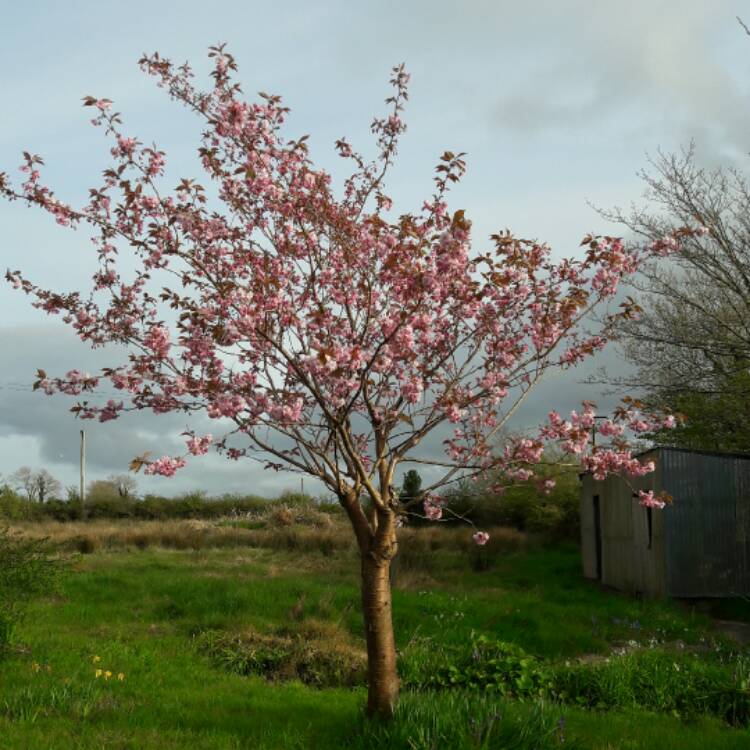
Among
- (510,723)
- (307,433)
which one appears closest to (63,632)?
(307,433)

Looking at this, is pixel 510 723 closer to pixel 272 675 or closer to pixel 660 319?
pixel 272 675

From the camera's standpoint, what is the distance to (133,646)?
449 inches

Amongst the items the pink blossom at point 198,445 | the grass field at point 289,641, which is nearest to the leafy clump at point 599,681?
the grass field at point 289,641

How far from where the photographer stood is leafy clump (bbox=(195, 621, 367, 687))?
10.5 m

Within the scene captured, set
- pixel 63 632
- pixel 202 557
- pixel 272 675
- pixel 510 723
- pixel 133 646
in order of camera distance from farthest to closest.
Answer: pixel 202 557 → pixel 63 632 → pixel 133 646 → pixel 272 675 → pixel 510 723

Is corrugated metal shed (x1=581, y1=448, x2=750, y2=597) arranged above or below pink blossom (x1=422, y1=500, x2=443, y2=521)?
below

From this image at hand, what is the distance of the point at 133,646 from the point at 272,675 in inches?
85.8

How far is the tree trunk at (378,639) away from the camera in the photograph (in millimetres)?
7055

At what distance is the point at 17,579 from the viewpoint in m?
10.6

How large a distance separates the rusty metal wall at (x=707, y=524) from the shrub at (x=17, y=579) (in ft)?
41.4

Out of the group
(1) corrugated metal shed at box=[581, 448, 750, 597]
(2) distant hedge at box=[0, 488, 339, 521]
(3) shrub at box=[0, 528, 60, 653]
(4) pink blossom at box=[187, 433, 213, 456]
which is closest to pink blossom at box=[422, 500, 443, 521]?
(4) pink blossom at box=[187, 433, 213, 456]

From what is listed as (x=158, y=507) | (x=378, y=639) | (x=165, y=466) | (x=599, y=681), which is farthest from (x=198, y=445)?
(x=158, y=507)

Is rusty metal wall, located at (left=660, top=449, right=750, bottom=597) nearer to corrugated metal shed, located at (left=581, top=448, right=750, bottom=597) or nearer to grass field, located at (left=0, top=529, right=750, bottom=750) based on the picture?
corrugated metal shed, located at (left=581, top=448, right=750, bottom=597)

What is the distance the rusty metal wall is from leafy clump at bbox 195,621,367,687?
8833 mm
